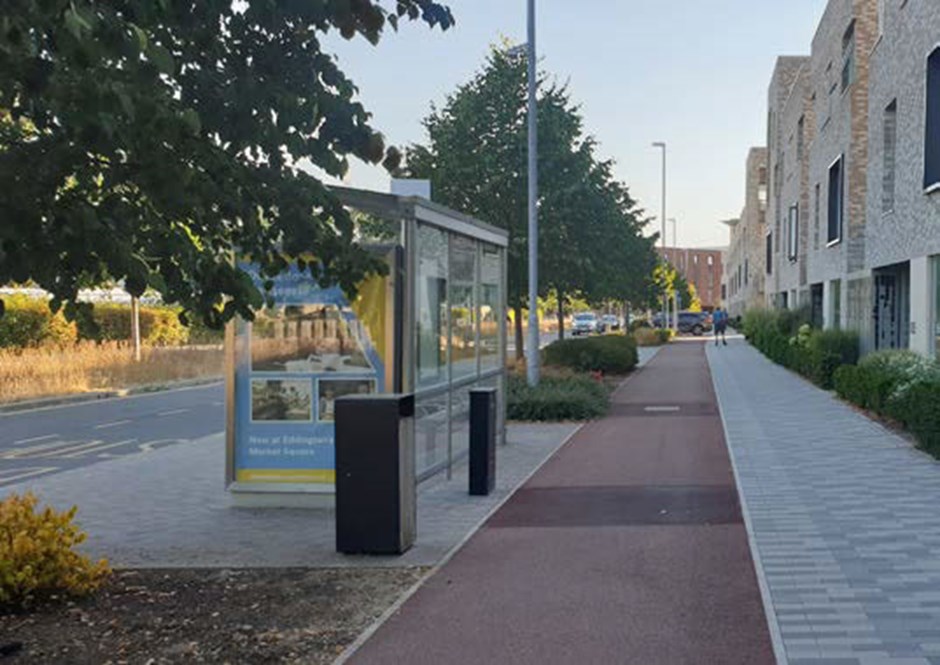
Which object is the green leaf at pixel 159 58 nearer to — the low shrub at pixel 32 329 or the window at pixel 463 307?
the window at pixel 463 307

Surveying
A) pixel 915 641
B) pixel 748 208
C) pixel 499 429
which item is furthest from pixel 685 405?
pixel 748 208

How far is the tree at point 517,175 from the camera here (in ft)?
71.3

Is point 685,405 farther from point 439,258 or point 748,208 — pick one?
point 748,208

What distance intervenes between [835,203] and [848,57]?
158 inches

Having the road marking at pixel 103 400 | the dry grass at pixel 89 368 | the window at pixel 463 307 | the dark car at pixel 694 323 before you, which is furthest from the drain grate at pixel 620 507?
the dark car at pixel 694 323

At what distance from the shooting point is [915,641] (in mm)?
4727

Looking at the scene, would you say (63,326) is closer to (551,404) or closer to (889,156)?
(551,404)

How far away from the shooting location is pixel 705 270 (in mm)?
157375

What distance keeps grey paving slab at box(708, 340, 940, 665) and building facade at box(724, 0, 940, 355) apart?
4.22 m

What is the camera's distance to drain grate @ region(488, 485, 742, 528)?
25.7ft

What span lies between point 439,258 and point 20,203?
6211 mm

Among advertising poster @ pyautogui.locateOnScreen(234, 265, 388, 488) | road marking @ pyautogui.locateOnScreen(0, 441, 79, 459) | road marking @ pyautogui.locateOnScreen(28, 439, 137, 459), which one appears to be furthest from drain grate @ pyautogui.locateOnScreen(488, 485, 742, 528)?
road marking @ pyautogui.locateOnScreen(0, 441, 79, 459)

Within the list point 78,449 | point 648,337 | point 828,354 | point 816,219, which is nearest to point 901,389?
point 828,354

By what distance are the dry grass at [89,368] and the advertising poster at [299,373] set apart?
13299 mm
